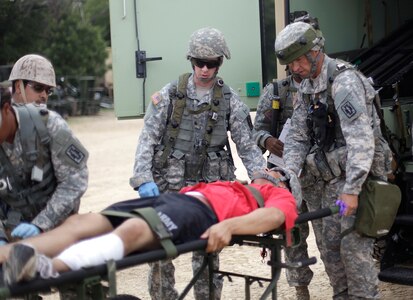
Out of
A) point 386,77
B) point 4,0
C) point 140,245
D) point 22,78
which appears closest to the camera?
point 140,245

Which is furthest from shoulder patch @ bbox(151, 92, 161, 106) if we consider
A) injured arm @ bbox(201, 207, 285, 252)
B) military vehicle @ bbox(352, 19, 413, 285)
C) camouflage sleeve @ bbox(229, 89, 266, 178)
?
military vehicle @ bbox(352, 19, 413, 285)

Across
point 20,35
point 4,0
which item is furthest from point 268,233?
point 20,35

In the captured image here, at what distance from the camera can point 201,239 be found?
402 cm

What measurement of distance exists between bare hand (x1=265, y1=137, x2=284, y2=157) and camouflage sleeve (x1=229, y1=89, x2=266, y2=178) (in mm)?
266

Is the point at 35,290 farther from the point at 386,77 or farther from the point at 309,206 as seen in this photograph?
the point at 386,77

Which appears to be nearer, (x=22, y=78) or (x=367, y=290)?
(x=367, y=290)

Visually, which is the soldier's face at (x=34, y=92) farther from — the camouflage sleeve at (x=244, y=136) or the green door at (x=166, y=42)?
the camouflage sleeve at (x=244, y=136)

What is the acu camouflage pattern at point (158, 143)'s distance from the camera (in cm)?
538

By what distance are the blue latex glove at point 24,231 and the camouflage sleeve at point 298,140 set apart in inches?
70.6

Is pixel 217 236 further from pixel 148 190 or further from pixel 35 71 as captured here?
pixel 35 71

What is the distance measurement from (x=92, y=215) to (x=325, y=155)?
166cm

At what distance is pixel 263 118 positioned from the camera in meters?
6.00

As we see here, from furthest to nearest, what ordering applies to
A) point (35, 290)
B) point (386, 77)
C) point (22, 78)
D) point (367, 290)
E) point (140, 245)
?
1. point (386, 77)
2. point (22, 78)
3. point (367, 290)
4. point (140, 245)
5. point (35, 290)

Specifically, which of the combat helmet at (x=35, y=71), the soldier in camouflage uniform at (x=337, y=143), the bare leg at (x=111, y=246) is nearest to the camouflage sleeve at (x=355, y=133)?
the soldier in camouflage uniform at (x=337, y=143)
